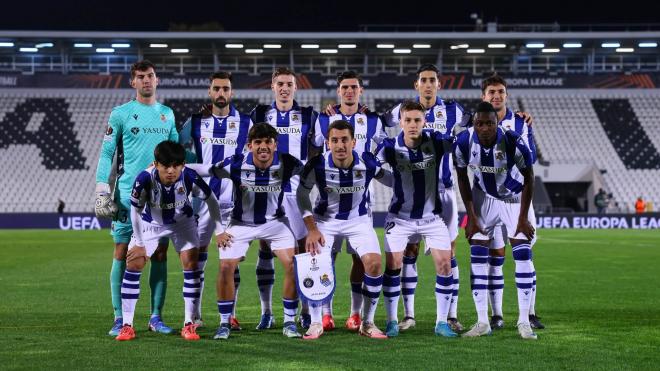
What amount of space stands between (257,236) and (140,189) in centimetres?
103

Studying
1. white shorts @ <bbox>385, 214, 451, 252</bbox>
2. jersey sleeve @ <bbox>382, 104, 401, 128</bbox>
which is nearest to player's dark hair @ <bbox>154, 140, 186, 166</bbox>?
white shorts @ <bbox>385, 214, 451, 252</bbox>

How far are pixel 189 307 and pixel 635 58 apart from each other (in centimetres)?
4140

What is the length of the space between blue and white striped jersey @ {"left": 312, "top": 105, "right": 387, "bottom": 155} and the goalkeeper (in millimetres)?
1381

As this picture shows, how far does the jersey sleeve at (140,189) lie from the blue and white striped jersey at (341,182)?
1267 millimetres

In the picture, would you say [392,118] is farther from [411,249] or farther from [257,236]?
[257,236]

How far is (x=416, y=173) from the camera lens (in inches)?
279

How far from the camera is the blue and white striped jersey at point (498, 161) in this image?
270 inches

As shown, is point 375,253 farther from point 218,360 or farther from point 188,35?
point 188,35

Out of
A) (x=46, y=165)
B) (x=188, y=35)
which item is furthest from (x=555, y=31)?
(x=46, y=165)

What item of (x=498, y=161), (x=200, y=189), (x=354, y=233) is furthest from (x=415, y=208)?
(x=200, y=189)

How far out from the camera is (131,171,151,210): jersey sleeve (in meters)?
6.70

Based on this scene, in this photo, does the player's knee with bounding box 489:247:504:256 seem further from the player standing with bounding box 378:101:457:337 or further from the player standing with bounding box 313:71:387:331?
the player standing with bounding box 313:71:387:331

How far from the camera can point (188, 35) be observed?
38.9m

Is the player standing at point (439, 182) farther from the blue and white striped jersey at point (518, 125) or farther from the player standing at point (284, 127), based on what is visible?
the player standing at point (284, 127)
